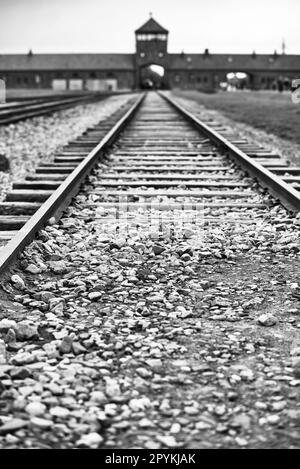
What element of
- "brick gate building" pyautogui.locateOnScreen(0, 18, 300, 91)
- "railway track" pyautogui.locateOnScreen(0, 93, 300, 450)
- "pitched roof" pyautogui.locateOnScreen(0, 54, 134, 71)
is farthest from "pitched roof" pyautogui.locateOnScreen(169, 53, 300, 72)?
"railway track" pyautogui.locateOnScreen(0, 93, 300, 450)

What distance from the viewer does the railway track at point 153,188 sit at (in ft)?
16.4

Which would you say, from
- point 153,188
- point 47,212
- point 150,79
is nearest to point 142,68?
point 150,79

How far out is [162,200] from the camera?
5.91m

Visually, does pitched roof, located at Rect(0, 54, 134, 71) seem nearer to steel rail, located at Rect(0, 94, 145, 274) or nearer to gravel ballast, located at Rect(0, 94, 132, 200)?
gravel ballast, located at Rect(0, 94, 132, 200)

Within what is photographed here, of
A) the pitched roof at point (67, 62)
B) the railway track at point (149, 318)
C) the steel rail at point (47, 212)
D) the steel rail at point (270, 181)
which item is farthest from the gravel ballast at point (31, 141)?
the pitched roof at point (67, 62)

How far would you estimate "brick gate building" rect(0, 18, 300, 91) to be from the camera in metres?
109

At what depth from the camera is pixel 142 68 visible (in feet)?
366

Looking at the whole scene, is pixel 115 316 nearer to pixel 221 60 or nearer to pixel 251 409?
pixel 251 409

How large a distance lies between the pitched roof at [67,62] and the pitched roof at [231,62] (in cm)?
945

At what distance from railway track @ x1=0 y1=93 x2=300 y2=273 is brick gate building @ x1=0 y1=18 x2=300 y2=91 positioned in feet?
335

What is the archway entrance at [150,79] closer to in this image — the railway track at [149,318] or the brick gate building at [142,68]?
the brick gate building at [142,68]

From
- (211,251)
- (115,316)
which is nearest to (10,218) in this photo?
(211,251)
